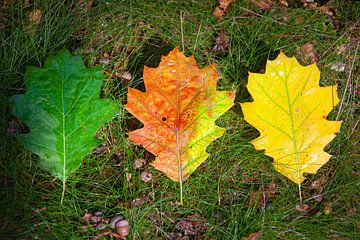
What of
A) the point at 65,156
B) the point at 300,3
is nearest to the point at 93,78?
the point at 65,156

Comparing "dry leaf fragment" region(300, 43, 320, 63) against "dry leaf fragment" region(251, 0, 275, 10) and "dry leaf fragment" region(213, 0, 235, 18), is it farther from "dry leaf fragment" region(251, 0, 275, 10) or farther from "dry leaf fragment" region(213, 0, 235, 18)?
"dry leaf fragment" region(213, 0, 235, 18)

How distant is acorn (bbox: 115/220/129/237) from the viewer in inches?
97.9

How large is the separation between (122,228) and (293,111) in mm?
1150

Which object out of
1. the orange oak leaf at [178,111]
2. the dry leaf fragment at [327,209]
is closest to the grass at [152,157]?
the dry leaf fragment at [327,209]

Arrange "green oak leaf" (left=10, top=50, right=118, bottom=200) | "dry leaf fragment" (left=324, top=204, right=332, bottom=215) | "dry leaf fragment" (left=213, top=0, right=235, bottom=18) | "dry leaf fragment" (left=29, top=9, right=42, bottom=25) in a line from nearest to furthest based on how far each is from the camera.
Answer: "green oak leaf" (left=10, top=50, right=118, bottom=200)
"dry leaf fragment" (left=324, top=204, right=332, bottom=215)
"dry leaf fragment" (left=29, top=9, right=42, bottom=25)
"dry leaf fragment" (left=213, top=0, right=235, bottom=18)

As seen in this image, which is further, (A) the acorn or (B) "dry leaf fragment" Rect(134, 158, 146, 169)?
(B) "dry leaf fragment" Rect(134, 158, 146, 169)

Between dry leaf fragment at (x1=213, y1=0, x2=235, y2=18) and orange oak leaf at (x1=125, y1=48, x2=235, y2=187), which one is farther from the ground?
dry leaf fragment at (x1=213, y1=0, x2=235, y2=18)

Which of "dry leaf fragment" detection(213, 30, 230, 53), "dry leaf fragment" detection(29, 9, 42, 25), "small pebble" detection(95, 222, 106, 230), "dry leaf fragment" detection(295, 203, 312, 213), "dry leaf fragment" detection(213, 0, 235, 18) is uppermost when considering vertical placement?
"dry leaf fragment" detection(213, 0, 235, 18)

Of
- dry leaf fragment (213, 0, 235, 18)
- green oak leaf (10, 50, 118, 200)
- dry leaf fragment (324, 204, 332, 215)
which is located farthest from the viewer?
dry leaf fragment (213, 0, 235, 18)

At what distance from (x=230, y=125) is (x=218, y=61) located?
0.40m

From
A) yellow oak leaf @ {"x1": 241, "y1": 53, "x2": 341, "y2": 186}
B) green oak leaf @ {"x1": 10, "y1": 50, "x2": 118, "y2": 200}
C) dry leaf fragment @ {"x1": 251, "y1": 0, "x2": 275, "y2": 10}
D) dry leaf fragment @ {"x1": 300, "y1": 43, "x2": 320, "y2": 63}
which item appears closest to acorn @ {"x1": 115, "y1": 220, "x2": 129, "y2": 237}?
green oak leaf @ {"x1": 10, "y1": 50, "x2": 118, "y2": 200}

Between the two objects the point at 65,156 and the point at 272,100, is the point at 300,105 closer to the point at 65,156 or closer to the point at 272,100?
the point at 272,100

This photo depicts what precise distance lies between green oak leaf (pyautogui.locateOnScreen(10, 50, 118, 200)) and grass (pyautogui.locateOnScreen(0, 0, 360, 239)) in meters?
0.14

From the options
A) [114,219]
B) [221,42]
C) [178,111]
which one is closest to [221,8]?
[221,42]
